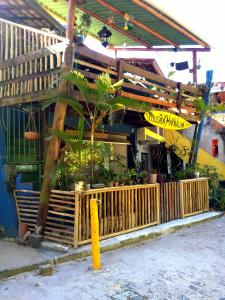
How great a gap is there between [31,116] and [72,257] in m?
3.43

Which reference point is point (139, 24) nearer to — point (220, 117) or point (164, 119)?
point (164, 119)

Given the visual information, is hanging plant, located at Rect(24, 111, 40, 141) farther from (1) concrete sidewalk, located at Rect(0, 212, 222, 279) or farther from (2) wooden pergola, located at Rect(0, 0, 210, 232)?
(1) concrete sidewalk, located at Rect(0, 212, 222, 279)

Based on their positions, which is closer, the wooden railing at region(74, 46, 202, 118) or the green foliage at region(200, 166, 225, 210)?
the wooden railing at region(74, 46, 202, 118)

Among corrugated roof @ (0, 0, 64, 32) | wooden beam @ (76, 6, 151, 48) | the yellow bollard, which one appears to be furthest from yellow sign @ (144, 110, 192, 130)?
the yellow bollard

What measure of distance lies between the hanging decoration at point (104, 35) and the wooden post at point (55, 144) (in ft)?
11.7

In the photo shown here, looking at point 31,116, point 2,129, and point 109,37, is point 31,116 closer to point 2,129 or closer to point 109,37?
point 2,129

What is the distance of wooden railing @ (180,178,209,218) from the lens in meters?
10.0

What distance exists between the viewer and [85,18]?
9680 millimetres

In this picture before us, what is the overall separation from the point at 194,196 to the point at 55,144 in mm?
5216

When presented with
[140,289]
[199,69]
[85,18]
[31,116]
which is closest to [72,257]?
[140,289]

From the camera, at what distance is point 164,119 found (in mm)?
9555

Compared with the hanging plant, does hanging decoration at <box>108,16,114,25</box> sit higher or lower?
higher

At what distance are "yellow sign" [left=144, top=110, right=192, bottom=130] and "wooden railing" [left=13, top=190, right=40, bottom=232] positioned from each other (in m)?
3.34

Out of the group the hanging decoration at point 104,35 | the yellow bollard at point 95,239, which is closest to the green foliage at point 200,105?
the hanging decoration at point 104,35
